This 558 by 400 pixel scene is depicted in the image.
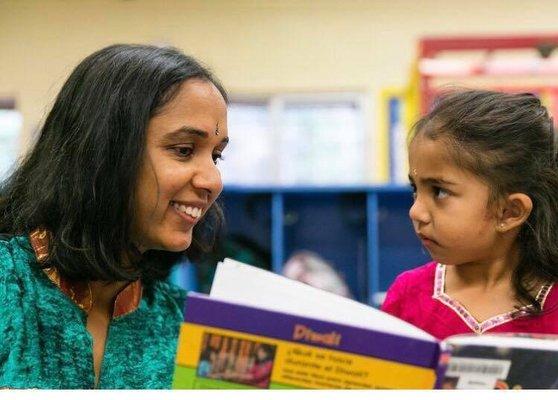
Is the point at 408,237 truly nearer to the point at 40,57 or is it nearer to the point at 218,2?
the point at 218,2

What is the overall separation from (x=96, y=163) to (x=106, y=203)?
68mm

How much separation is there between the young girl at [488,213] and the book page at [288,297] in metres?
0.51

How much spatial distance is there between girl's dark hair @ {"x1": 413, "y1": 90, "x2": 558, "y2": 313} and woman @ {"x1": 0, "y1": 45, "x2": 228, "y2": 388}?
1.39 ft

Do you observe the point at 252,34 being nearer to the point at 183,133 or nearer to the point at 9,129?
the point at 9,129

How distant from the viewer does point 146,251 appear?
1.42m

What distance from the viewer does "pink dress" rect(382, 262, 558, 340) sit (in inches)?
49.3

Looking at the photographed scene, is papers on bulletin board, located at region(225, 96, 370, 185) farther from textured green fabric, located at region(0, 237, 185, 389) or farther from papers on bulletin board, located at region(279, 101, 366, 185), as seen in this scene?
textured green fabric, located at region(0, 237, 185, 389)

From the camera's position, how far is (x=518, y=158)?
1.30 metres

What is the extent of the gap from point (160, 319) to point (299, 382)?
2.30 feet

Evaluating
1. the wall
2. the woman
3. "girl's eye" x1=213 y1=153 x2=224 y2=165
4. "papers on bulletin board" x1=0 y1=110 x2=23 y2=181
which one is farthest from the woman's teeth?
"papers on bulletin board" x1=0 y1=110 x2=23 y2=181

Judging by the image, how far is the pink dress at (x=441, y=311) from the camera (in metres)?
→ 1.25

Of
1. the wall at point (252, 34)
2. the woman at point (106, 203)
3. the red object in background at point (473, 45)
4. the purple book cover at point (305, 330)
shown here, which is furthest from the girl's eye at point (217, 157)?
the wall at point (252, 34)

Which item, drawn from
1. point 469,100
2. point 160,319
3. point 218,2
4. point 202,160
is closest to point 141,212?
point 202,160

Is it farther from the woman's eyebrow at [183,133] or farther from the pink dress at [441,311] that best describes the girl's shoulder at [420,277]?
the woman's eyebrow at [183,133]
